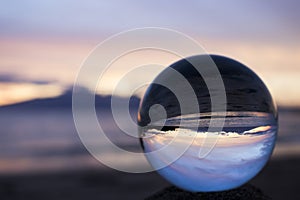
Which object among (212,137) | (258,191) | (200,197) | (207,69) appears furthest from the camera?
(258,191)

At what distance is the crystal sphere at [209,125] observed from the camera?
26.1 ft

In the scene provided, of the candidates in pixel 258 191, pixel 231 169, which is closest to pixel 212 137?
pixel 231 169

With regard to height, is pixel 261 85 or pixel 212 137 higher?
pixel 261 85

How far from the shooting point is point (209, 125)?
7.93 metres

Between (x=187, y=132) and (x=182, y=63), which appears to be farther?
(x=182, y=63)

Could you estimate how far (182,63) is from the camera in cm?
905

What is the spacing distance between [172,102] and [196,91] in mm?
505

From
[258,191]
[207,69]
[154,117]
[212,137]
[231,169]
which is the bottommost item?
[258,191]

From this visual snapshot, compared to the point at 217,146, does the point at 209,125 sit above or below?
above

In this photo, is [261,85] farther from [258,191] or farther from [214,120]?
[258,191]

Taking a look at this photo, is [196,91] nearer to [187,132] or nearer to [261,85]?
[187,132]

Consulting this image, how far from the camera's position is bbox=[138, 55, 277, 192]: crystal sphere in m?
7.96

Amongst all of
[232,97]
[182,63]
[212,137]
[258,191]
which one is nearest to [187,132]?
[212,137]

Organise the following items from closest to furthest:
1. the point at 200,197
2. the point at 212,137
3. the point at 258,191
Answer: the point at 212,137, the point at 200,197, the point at 258,191
